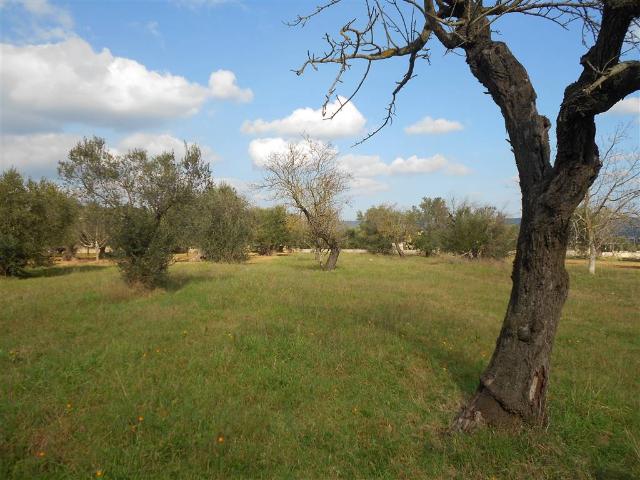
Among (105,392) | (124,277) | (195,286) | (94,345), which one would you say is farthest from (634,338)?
(124,277)

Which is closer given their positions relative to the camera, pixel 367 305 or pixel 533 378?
pixel 533 378

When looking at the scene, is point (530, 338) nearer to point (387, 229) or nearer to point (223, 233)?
point (223, 233)

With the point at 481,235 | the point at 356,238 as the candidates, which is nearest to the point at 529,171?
the point at 481,235

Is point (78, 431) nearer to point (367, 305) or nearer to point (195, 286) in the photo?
point (367, 305)

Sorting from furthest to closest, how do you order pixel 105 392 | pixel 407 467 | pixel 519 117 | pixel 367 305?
1. pixel 367 305
2. pixel 105 392
3. pixel 519 117
4. pixel 407 467

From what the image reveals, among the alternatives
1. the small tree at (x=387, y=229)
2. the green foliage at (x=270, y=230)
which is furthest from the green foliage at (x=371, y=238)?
the green foliage at (x=270, y=230)

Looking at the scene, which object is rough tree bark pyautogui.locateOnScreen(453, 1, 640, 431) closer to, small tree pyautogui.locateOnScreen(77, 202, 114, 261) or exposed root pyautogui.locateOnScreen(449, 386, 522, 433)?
exposed root pyautogui.locateOnScreen(449, 386, 522, 433)

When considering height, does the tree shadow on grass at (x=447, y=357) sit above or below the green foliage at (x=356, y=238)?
below

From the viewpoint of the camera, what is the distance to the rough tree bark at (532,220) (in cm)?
352

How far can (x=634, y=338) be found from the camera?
8.45 m

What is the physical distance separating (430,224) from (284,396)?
5367cm

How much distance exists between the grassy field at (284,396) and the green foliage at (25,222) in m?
11.9

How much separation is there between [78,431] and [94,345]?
307cm

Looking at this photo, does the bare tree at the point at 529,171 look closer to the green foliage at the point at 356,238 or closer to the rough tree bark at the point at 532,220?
the rough tree bark at the point at 532,220
